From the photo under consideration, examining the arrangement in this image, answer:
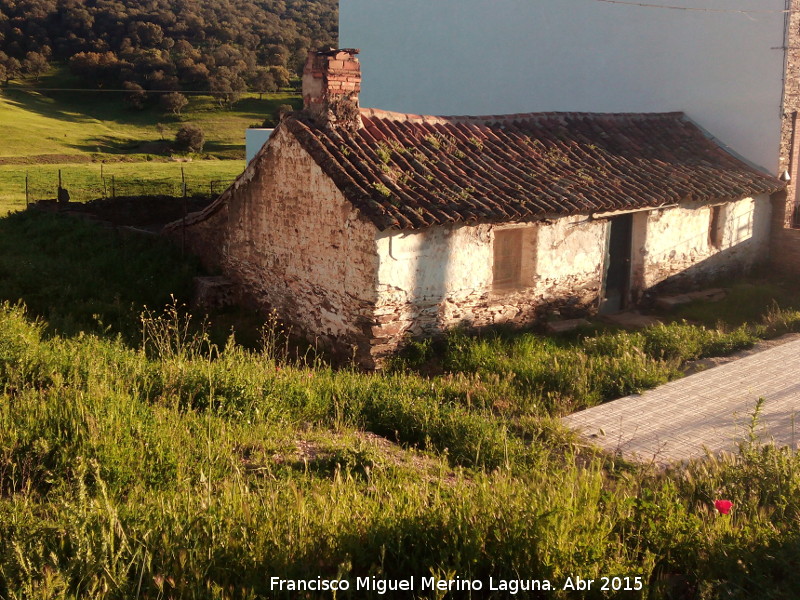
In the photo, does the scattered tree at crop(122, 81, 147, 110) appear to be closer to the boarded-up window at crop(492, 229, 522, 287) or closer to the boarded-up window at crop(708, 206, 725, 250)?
the boarded-up window at crop(708, 206, 725, 250)

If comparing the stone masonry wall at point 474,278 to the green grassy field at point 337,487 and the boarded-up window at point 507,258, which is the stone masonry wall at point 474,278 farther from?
the green grassy field at point 337,487

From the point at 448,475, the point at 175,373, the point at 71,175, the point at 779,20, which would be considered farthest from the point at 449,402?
the point at 71,175

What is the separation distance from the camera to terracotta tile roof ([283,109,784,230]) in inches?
397

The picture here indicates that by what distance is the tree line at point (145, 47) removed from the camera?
142 ft

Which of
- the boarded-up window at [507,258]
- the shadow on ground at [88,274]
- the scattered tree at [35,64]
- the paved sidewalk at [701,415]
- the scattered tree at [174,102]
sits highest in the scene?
the scattered tree at [35,64]

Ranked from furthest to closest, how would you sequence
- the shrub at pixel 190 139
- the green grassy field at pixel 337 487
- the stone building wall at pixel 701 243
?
the shrub at pixel 190 139 < the stone building wall at pixel 701 243 < the green grassy field at pixel 337 487

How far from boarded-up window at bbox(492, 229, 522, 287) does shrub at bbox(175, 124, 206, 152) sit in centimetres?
3421

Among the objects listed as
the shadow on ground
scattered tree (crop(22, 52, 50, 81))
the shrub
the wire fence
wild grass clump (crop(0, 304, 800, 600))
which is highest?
scattered tree (crop(22, 52, 50, 81))

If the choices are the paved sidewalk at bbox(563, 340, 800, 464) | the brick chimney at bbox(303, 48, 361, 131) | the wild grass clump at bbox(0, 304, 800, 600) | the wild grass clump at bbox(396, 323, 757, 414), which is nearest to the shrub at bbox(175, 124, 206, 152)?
the brick chimney at bbox(303, 48, 361, 131)

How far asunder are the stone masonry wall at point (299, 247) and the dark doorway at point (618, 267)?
16.4 ft

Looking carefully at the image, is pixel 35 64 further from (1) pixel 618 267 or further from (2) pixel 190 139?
(1) pixel 618 267

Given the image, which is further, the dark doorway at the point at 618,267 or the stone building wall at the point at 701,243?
the stone building wall at the point at 701,243

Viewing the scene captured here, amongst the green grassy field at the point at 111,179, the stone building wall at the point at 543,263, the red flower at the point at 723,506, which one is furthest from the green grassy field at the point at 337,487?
the green grassy field at the point at 111,179

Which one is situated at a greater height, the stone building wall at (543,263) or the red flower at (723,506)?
the stone building wall at (543,263)
